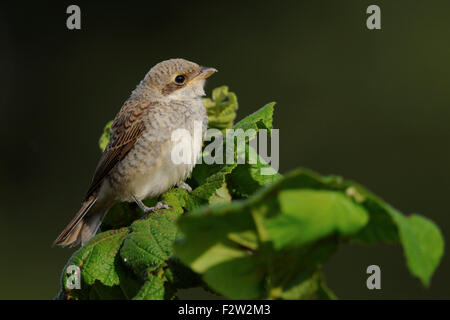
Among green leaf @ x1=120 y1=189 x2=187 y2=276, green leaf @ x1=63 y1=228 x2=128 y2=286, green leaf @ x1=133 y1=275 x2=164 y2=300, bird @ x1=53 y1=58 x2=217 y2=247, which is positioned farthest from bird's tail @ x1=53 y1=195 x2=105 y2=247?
green leaf @ x1=133 y1=275 x2=164 y2=300

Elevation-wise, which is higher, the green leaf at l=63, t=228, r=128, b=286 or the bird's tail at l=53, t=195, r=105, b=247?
the green leaf at l=63, t=228, r=128, b=286

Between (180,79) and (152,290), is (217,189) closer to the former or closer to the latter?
(152,290)

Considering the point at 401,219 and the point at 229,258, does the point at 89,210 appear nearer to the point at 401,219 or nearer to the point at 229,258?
the point at 229,258

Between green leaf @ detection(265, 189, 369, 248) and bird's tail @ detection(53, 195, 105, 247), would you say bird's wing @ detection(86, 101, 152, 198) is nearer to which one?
bird's tail @ detection(53, 195, 105, 247)

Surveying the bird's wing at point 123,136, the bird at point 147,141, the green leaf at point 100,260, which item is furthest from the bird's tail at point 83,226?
the green leaf at point 100,260

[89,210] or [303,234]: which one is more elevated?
[303,234]

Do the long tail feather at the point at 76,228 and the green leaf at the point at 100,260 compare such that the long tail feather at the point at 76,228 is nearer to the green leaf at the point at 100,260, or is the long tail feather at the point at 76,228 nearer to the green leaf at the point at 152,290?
the green leaf at the point at 100,260

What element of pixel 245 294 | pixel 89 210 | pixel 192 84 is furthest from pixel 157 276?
pixel 192 84
